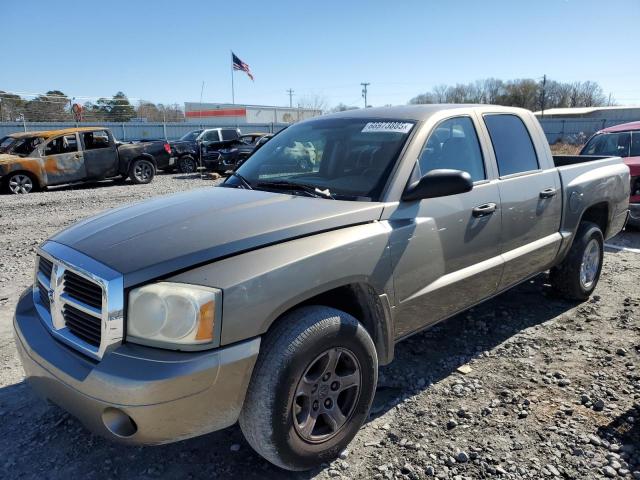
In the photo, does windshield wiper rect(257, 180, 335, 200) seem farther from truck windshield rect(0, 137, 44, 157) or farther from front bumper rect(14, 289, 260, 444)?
truck windshield rect(0, 137, 44, 157)

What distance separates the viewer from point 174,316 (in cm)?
209

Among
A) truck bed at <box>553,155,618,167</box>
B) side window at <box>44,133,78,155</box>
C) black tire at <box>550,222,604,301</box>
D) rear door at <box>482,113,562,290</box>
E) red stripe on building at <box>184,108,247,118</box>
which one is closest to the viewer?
rear door at <box>482,113,562,290</box>

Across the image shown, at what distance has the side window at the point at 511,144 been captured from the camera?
3.79 meters

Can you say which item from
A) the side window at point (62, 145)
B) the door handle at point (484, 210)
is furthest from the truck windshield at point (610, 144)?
the side window at point (62, 145)

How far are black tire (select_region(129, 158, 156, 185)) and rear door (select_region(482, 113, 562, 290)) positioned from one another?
13.1 meters

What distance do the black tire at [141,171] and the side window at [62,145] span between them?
171 centimetres

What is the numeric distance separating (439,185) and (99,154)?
13442 mm

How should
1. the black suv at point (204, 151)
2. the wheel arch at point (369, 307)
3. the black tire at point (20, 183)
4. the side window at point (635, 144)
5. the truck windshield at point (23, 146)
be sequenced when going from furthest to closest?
the black suv at point (204, 151)
the truck windshield at point (23, 146)
the black tire at point (20, 183)
the side window at point (635, 144)
the wheel arch at point (369, 307)

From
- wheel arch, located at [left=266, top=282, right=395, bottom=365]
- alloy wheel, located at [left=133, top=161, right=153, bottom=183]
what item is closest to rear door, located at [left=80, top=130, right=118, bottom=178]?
alloy wheel, located at [left=133, top=161, right=153, bottom=183]

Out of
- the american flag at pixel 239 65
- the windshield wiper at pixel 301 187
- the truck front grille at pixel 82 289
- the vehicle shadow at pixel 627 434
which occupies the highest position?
the american flag at pixel 239 65

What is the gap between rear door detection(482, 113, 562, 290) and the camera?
368 cm

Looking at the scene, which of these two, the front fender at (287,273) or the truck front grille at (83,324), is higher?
the front fender at (287,273)

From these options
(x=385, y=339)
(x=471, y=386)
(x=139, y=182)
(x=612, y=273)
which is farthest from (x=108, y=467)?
(x=139, y=182)

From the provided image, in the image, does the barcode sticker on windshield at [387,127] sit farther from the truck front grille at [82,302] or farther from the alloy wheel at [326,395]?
the truck front grille at [82,302]
